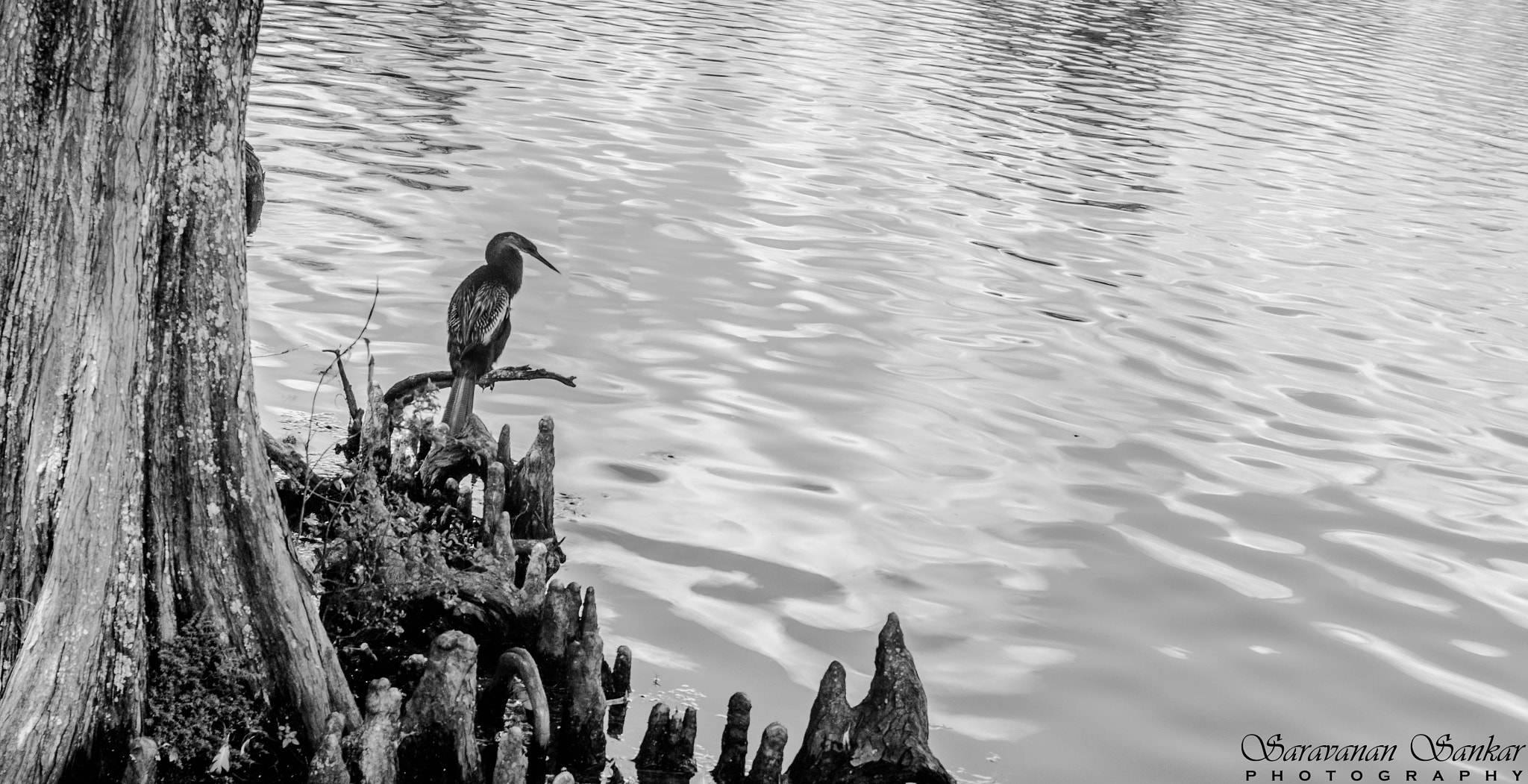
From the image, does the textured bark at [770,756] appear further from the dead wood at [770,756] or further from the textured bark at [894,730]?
the textured bark at [894,730]

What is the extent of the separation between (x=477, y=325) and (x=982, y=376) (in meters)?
4.40

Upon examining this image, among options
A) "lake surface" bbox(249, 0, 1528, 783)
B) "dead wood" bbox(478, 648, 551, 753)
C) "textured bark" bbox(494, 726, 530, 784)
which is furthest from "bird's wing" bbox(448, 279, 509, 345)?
"textured bark" bbox(494, 726, 530, 784)

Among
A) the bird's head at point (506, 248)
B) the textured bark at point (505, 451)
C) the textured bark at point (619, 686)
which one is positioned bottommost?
the textured bark at point (619, 686)

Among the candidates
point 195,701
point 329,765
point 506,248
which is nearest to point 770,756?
point 329,765

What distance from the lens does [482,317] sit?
827cm

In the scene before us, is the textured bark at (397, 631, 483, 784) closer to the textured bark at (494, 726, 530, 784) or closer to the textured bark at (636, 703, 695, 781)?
the textured bark at (494, 726, 530, 784)

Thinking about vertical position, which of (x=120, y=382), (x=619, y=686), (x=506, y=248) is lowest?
(x=619, y=686)

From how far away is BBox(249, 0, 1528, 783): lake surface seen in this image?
672 centimetres

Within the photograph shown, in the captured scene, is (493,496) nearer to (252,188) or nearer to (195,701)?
(252,188)

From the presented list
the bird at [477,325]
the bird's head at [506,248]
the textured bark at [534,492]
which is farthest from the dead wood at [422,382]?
the bird's head at [506,248]

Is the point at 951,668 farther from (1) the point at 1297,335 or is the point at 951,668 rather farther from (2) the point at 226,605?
(1) the point at 1297,335

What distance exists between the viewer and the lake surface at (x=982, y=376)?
22.1 ft

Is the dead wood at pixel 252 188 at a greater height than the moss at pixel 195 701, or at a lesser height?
greater

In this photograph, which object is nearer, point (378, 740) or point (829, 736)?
point (378, 740)
